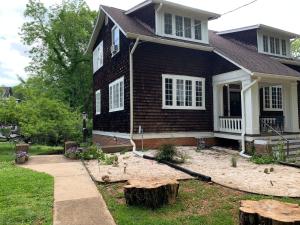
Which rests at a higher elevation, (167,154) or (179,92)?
(179,92)

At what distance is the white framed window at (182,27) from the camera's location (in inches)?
580

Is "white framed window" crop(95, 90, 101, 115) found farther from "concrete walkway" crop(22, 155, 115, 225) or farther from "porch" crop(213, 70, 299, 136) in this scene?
"concrete walkway" crop(22, 155, 115, 225)

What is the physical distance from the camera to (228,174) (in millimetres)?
8844

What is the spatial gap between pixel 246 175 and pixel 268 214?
4653 mm

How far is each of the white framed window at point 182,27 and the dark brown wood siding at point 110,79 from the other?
7.35ft

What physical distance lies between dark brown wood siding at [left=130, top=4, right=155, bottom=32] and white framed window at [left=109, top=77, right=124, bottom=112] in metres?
3.11

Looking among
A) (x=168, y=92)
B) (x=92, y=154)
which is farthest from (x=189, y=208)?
(x=168, y=92)

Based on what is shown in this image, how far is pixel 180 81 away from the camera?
14.6m

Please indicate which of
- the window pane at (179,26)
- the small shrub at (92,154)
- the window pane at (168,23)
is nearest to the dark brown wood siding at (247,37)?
the window pane at (179,26)

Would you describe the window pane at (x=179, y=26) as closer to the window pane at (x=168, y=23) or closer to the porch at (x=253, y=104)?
the window pane at (x=168, y=23)

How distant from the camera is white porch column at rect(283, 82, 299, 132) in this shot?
15.3 metres

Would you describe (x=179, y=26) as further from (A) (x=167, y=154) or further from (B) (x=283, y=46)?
(B) (x=283, y=46)

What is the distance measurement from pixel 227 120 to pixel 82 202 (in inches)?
394

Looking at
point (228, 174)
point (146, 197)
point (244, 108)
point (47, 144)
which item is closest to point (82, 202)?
point (146, 197)
